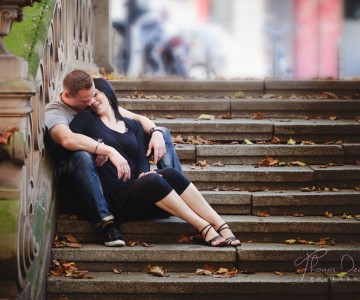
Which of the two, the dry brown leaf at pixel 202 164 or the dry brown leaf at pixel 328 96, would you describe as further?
the dry brown leaf at pixel 328 96

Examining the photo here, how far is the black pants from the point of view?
630 cm

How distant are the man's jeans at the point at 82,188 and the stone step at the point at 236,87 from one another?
2.74 metres

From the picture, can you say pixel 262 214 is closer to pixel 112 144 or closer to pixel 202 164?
pixel 202 164

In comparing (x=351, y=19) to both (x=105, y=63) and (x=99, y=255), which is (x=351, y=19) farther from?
(x=99, y=255)

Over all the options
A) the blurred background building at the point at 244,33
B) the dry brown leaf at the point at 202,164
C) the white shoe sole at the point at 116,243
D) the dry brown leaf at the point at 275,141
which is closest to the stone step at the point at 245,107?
the dry brown leaf at the point at 275,141

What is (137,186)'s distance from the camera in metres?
6.35

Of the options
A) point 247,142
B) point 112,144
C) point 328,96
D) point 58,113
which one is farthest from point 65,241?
point 328,96

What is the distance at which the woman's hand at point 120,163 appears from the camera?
6.34m

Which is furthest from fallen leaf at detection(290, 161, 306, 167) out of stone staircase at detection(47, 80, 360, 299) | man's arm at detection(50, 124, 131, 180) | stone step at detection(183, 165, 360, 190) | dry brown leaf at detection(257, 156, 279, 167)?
man's arm at detection(50, 124, 131, 180)

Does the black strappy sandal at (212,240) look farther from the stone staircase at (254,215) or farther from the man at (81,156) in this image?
the man at (81,156)

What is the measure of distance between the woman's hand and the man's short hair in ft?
1.84

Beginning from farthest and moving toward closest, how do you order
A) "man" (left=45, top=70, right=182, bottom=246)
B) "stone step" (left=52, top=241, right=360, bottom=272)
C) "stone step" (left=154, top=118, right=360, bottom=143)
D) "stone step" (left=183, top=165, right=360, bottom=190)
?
"stone step" (left=154, top=118, right=360, bottom=143), "stone step" (left=183, top=165, right=360, bottom=190), "man" (left=45, top=70, right=182, bottom=246), "stone step" (left=52, top=241, right=360, bottom=272)

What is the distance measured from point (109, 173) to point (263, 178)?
1.46 meters

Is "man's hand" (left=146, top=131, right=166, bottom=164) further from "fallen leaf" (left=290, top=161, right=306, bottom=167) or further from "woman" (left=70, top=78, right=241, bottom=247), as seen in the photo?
"fallen leaf" (left=290, top=161, right=306, bottom=167)
